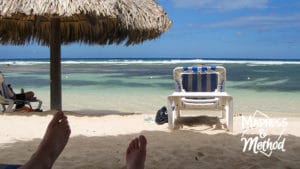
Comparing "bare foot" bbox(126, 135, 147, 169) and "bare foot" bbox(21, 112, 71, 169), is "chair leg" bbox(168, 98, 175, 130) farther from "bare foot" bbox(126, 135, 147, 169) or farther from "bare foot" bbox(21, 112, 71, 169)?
"bare foot" bbox(126, 135, 147, 169)

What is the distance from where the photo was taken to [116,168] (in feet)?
9.80

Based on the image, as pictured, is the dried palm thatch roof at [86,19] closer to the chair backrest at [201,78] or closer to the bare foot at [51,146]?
the chair backrest at [201,78]

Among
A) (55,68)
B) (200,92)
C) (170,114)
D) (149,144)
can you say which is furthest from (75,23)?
(149,144)

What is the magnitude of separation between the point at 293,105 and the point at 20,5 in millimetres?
5343

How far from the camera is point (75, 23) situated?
6.96 metres

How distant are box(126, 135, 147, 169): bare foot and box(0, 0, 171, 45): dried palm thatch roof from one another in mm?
3246

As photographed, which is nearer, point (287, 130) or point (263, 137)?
point (263, 137)

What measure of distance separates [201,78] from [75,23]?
2672 millimetres

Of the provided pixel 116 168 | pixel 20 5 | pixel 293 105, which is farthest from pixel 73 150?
pixel 293 105

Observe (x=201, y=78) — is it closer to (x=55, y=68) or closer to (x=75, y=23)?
(x=55, y=68)

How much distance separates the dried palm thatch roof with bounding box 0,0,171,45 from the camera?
16.9 ft

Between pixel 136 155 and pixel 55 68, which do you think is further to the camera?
pixel 55 68

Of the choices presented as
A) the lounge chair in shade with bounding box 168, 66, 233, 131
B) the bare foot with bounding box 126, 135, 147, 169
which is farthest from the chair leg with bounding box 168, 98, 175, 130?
the bare foot with bounding box 126, 135, 147, 169

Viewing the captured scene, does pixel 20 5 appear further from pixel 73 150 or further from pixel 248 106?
pixel 248 106
